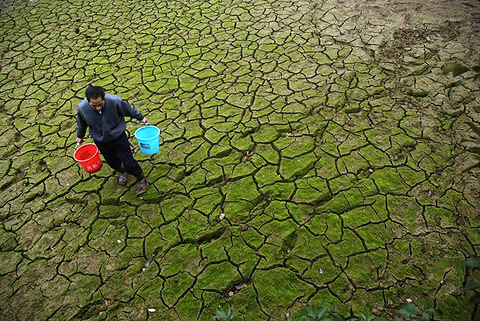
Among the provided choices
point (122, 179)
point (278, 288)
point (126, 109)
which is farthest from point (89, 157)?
point (278, 288)

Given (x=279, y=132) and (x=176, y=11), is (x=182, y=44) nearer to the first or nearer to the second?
(x=176, y=11)

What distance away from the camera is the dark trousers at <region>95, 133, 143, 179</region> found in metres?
2.98

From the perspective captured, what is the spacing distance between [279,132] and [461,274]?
220 centimetres

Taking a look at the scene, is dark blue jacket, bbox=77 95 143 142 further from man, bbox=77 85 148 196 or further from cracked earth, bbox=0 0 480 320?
cracked earth, bbox=0 0 480 320

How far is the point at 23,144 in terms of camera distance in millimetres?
3996

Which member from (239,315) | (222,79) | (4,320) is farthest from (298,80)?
(4,320)

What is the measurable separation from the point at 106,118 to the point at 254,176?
1550mm

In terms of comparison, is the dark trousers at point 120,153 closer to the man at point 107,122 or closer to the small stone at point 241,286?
the man at point 107,122

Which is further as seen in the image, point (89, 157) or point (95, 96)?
point (89, 157)

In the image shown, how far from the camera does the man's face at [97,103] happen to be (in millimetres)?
2631

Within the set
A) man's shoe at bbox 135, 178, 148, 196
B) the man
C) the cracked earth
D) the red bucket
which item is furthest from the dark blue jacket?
the cracked earth

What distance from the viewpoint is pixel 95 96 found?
2609 millimetres

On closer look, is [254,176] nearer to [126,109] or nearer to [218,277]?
[218,277]

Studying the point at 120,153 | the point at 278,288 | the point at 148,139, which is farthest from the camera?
the point at 148,139
